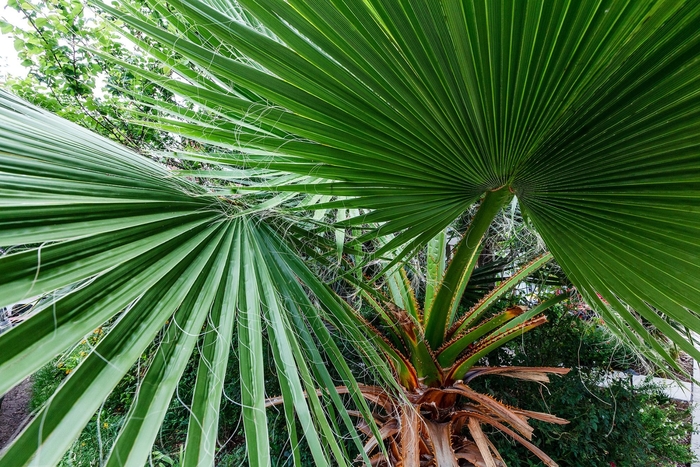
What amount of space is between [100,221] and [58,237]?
79 mm

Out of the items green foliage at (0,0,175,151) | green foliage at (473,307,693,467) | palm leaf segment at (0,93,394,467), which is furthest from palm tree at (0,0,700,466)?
green foliage at (0,0,175,151)

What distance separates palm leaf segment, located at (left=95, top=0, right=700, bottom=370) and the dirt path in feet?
11.8

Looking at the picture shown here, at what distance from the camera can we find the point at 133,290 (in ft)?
1.59

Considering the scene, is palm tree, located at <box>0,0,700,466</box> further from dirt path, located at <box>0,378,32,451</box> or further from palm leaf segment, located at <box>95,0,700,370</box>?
dirt path, located at <box>0,378,32,451</box>

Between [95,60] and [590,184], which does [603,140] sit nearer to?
[590,184]

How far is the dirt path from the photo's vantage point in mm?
2959

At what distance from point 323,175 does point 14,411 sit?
14.2 feet

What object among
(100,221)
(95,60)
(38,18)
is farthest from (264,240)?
(95,60)

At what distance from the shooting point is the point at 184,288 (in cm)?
56

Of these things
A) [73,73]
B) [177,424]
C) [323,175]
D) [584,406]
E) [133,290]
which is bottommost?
[177,424]

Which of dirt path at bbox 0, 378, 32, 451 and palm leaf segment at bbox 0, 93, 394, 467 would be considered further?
dirt path at bbox 0, 378, 32, 451

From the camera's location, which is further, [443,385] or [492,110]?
[443,385]

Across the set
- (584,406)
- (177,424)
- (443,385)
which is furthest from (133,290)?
(177,424)

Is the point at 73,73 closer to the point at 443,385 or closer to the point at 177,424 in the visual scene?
the point at 177,424
